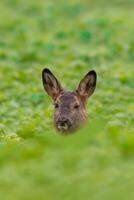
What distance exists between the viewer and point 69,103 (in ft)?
39.3

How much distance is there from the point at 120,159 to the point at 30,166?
735 mm

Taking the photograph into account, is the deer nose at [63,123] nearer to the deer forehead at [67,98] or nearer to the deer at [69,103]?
the deer at [69,103]

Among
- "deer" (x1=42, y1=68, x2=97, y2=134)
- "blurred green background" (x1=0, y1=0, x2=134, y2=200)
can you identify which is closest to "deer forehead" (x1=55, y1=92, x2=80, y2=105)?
"deer" (x1=42, y1=68, x2=97, y2=134)

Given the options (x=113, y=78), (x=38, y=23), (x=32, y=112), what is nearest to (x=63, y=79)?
(x=113, y=78)

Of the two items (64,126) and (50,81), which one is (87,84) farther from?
(64,126)

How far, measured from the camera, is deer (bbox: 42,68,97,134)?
11.5 m

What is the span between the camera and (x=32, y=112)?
50.2ft

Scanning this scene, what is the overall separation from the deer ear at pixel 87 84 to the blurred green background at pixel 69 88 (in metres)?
0.41

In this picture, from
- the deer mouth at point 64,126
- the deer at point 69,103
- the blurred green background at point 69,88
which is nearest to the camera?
the blurred green background at point 69,88

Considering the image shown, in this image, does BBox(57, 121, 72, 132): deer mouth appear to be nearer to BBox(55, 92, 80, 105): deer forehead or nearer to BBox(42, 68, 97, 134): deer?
BBox(42, 68, 97, 134): deer

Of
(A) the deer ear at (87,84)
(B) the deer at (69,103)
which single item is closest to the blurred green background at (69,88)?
(B) the deer at (69,103)


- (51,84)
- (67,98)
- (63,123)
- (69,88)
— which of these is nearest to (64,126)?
(63,123)

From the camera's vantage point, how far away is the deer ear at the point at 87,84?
12773 millimetres

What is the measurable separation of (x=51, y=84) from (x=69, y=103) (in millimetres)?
882
